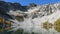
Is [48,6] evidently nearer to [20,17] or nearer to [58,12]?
[58,12]

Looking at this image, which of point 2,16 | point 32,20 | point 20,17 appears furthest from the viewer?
point 32,20

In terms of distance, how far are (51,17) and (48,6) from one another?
4224 millimetres

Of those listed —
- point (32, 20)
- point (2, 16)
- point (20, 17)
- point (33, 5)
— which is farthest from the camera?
point (33, 5)

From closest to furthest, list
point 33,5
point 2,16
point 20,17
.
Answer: point 2,16, point 20,17, point 33,5

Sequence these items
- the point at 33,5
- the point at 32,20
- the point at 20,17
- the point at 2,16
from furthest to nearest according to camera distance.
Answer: the point at 33,5 < the point at 32,20 < the point at 20,17 < the point at 2,16

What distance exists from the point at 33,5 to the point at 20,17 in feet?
43.6

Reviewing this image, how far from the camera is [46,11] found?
6856 cm

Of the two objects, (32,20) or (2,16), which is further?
Answer: (32,20)

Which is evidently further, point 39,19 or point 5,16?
point 39,19

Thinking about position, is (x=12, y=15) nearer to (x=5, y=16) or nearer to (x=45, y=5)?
(x=5, y=16)

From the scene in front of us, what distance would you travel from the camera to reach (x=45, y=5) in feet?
228

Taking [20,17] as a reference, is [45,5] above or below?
above

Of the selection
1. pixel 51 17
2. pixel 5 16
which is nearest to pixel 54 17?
pixel 51 17

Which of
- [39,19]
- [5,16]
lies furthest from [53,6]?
[5,16]
